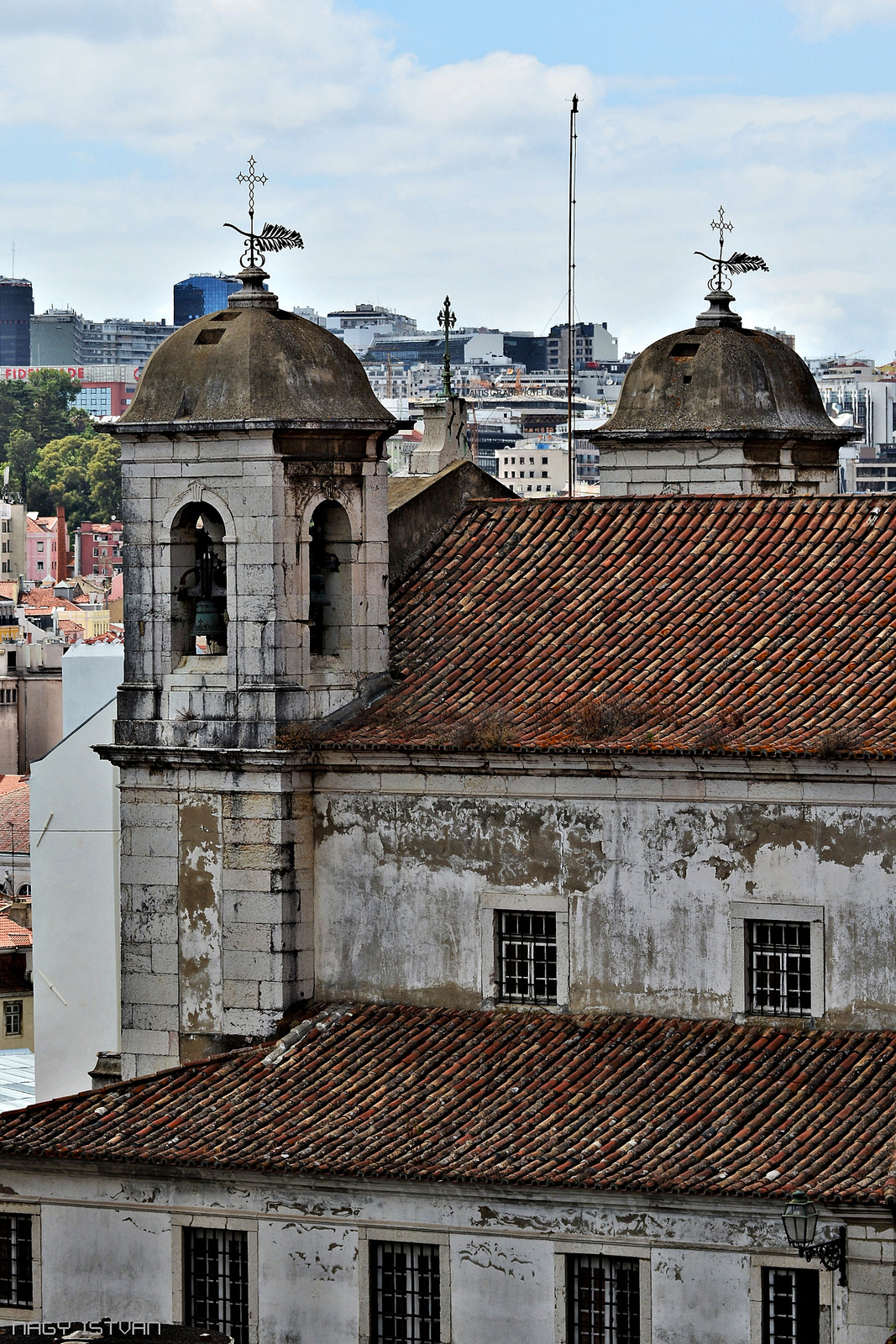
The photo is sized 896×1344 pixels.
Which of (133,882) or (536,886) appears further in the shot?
(133,882)

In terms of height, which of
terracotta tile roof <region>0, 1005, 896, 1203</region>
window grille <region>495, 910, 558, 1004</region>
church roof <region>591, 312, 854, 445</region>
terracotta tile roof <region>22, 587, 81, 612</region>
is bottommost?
terracotta tile roof <region>0, 1005, 896, 1203</region>

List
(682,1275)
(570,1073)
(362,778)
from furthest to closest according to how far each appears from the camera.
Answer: (362,778), (570,1073), (682,1275)

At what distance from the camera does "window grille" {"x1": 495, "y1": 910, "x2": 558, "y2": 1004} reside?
32031mm

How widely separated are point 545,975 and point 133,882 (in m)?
5.35

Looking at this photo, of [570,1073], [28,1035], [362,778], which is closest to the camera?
[570,1073]

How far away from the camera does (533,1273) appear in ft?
96.9

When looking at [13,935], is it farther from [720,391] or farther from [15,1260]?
[15,1260]

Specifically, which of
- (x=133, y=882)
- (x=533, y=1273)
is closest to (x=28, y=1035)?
(x=133, y=882)

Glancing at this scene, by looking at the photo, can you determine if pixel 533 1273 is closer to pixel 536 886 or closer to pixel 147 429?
pixel 536 886

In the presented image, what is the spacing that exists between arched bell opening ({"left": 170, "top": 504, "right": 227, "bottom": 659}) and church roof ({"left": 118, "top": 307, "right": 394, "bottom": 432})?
4.24ft

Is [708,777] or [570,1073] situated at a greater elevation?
[708,777]

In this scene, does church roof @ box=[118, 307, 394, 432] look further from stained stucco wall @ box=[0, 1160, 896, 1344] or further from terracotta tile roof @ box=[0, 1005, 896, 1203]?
stained stucco wall @ box=[0, 1160, 896, 1344]

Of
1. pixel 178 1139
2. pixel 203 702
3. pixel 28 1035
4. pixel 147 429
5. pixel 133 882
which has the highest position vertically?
pixel 147 429

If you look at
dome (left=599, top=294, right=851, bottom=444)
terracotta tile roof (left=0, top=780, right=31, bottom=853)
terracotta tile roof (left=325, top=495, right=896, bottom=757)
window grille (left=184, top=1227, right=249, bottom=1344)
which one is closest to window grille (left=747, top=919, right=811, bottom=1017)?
terracotta tile roof (left=325, top=495, right=896, bottom=757)
